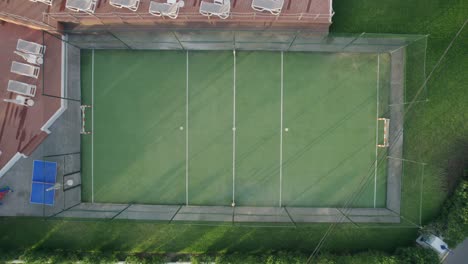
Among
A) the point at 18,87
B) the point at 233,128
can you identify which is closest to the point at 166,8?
the point at 233,128

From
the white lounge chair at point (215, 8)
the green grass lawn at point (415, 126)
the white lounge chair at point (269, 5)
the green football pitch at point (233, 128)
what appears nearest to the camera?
the white lounge chair at point (269, 5)

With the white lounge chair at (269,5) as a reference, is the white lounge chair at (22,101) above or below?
below

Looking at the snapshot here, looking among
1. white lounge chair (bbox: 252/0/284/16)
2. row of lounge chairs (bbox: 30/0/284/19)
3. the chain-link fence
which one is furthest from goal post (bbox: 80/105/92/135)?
white lounge chair (bbox: 252/0/284/16)

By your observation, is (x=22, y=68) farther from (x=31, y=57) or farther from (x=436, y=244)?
(x=436, y=244)

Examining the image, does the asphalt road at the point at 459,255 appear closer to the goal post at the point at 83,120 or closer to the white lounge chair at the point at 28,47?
the goal post at the point at 83,120

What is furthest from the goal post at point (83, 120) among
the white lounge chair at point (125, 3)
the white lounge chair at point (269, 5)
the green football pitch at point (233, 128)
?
the white lounge chair at point (269, 5)

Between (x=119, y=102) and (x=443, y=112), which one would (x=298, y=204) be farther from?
(x=119, y=102)
